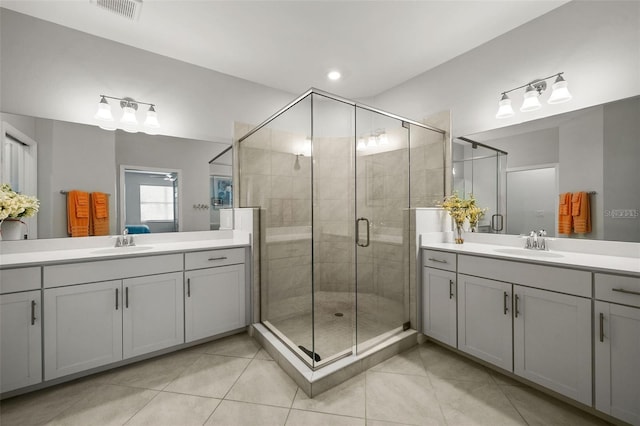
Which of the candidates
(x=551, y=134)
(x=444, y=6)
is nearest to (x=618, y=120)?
(x=551, y=134)

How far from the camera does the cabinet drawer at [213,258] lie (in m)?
2.24

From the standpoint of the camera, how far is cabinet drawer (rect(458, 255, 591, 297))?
150 cm

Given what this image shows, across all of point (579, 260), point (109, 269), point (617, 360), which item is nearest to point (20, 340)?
point (109, 269)

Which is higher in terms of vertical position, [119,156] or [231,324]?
[119,156]

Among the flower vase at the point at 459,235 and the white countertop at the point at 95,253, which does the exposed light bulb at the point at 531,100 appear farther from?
the white countertop at the point at 95,253

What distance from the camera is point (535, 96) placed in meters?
2.16

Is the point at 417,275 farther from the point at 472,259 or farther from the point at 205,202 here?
the point at 205,202

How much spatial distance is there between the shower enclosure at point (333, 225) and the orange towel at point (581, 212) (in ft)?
3.74

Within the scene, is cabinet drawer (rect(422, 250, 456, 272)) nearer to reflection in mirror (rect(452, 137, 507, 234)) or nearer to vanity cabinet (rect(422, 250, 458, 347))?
vanity cabinet (rect(422, 250, 458, 347))

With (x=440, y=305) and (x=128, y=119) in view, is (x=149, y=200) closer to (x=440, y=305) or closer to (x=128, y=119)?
(x=128, y=119)

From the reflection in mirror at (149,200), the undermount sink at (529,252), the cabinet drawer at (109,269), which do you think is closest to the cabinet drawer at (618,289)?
the undermount sink at (529,252)

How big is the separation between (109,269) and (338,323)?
1768mm

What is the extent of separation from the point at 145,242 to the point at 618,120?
3915mm

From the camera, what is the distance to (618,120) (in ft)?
6.00
